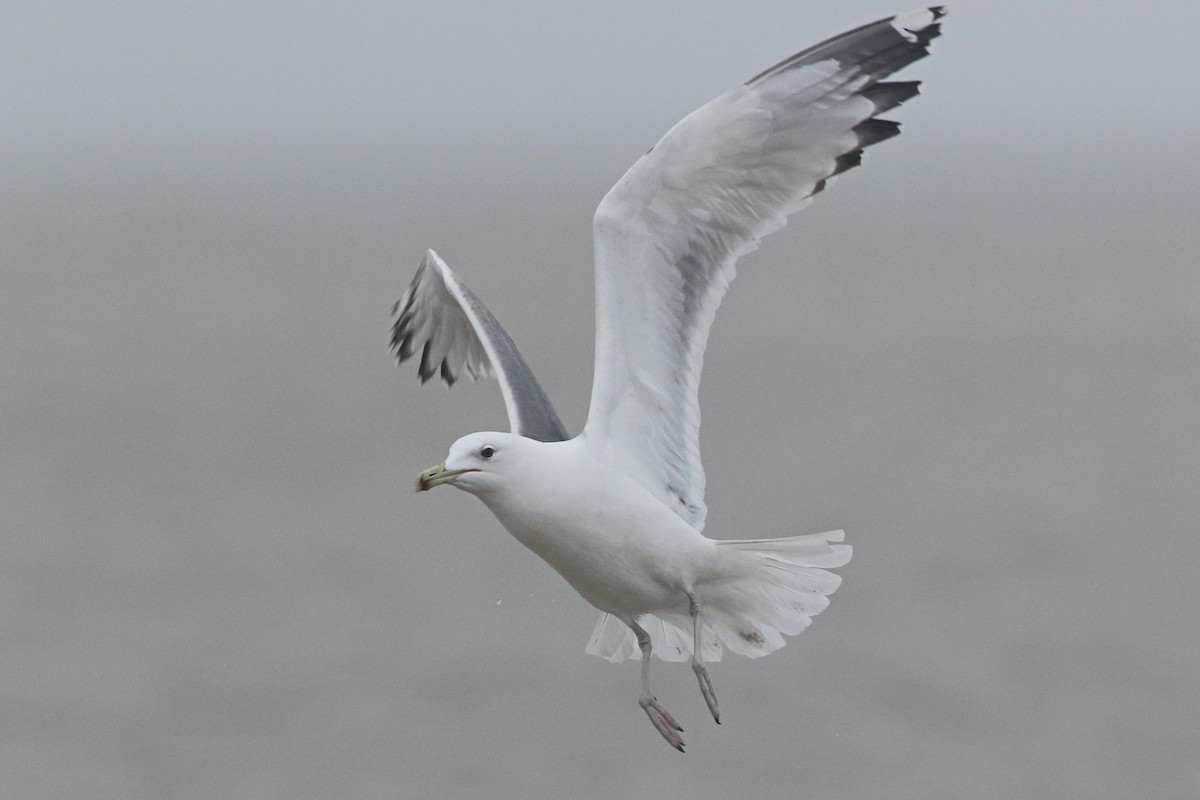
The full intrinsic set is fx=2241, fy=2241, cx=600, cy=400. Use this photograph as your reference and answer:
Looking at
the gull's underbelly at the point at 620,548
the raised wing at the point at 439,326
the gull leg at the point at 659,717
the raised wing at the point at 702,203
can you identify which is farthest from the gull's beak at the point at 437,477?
the raised wing at the point at 439,326

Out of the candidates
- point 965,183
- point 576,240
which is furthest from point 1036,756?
point 965,183

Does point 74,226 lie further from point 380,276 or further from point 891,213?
point 891,213

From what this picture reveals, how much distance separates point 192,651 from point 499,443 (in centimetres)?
1281

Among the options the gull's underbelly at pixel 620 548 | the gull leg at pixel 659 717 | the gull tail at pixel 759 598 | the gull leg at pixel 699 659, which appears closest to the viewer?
the gull's underbelly at pixel 620 548

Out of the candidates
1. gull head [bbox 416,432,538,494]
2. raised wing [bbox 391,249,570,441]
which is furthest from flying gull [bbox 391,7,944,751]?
raised wing [bbox 391,249,570,441]

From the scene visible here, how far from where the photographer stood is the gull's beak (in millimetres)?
8927

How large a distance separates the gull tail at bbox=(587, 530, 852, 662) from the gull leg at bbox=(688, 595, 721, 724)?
100 mm

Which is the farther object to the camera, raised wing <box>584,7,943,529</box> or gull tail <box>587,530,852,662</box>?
gull tail <box>587,530,852,662</box>

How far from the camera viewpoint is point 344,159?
159 meters

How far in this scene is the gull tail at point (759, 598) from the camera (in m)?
9.79

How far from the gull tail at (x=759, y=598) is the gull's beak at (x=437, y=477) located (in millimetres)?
1312

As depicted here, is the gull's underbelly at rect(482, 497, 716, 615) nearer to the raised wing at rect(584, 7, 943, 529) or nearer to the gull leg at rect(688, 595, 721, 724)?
the gull leg at rect(688, 595, 721, 724)

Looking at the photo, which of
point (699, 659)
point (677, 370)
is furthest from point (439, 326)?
point (699, 659)

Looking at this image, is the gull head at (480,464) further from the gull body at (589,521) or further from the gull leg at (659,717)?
the gull leg at (659,717)
